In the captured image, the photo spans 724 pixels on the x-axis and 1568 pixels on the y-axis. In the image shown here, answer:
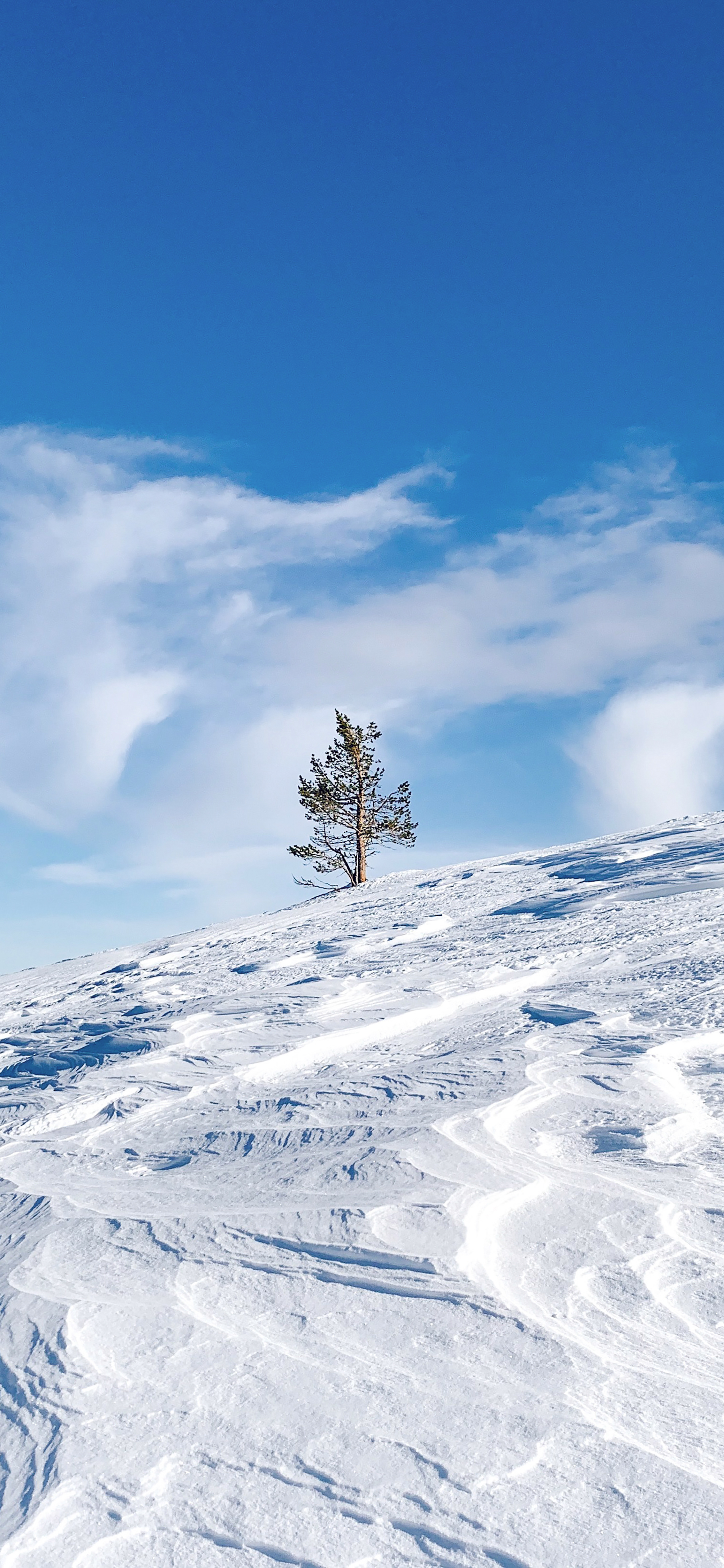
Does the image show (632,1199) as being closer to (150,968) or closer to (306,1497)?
(306,1497)

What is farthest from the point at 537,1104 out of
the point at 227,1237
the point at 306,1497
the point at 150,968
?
the point at 150,968

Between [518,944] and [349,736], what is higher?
[349,736]

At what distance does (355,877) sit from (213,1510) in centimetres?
2419

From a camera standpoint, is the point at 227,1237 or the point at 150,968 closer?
the point at 227,1237

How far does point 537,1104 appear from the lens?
125 inches

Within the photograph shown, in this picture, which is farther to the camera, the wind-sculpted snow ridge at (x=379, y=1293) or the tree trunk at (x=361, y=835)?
the tree trunk at (x=361, y=835)

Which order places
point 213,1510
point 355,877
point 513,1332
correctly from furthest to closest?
1. point 355,877
2. point 513,1332
3. point 213,1510

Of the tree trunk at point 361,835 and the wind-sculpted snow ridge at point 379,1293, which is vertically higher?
the tree trunk at point 361,835

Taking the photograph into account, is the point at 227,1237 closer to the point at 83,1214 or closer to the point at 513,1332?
the point at 83,1214

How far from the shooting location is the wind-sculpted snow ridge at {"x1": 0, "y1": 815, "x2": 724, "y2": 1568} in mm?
1452

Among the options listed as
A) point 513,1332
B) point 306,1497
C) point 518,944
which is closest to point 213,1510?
point 306,1497

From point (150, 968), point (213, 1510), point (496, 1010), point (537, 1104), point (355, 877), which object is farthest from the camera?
point (355, 877)

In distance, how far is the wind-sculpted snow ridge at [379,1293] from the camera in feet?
4.76

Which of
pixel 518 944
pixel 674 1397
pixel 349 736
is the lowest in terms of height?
pixel 674 1397
